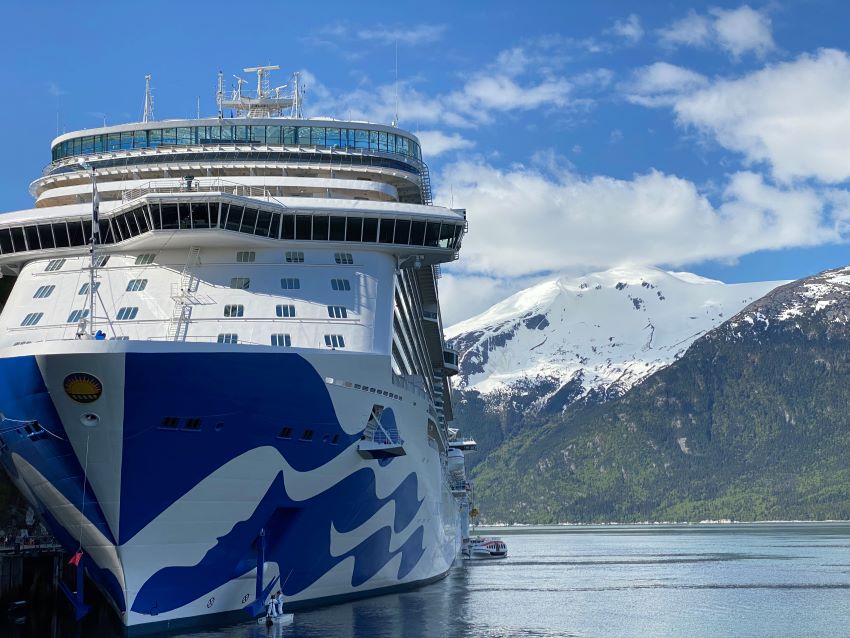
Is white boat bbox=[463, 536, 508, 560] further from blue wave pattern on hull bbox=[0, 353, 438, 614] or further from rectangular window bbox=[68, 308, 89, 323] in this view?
rectangular window bbox=[68, 308, 89, 323]

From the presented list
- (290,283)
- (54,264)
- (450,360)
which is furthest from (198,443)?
(450,360)

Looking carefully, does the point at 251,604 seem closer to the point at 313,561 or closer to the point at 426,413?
the point at 313,561

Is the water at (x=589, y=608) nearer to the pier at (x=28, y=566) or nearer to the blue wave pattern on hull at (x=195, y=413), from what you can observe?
the blue wave pattern on hull at (x=195, y=413)

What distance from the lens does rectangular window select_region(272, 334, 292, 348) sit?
30984mm

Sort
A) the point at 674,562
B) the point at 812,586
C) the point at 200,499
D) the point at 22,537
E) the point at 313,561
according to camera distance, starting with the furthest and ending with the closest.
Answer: the point at 674,562, the point at 812,586, the point at 22,537, the point at 313,561, the point at 200,499

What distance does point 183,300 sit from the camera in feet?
105

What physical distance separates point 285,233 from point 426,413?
7.69 metres

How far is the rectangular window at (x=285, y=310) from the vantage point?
31859 millimetres

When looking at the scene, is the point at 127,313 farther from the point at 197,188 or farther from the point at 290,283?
the point at 197,188

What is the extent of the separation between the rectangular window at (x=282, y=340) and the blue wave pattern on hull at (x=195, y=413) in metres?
2.16

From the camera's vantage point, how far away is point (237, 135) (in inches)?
1535

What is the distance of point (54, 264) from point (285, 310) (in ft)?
23.8

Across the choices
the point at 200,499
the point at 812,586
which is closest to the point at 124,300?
the point at 200,499

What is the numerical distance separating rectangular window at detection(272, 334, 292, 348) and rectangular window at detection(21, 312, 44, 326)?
661cm
